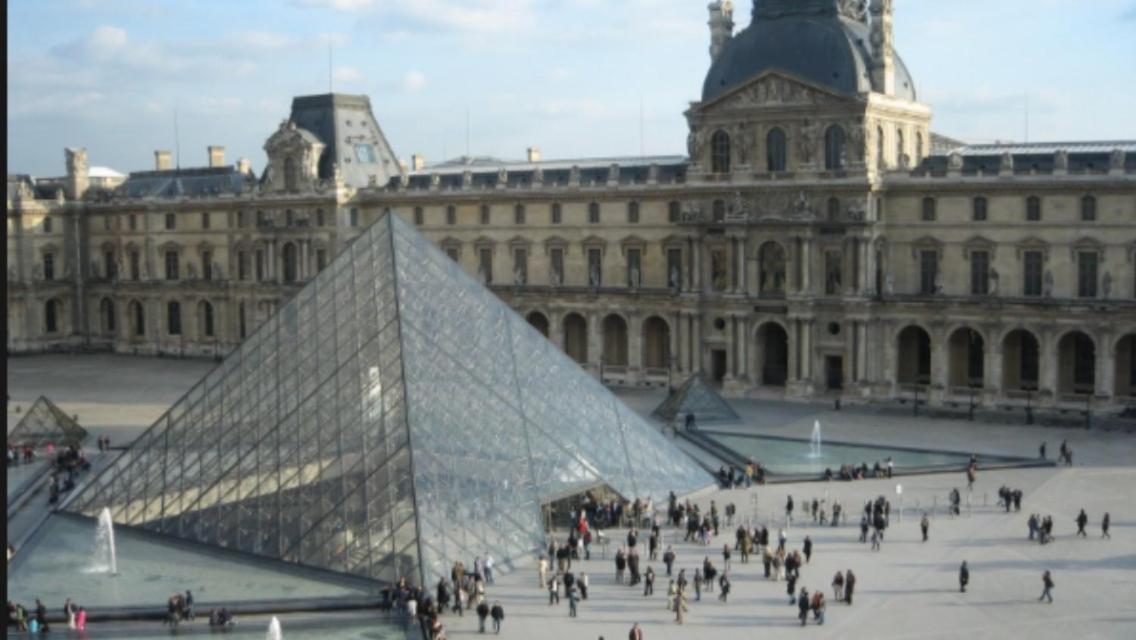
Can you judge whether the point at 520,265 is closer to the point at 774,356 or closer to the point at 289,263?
the point at 774,356

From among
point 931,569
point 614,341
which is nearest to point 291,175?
point 614,341

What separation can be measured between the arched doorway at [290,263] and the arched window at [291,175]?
2.68m

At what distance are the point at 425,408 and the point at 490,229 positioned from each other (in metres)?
30.8

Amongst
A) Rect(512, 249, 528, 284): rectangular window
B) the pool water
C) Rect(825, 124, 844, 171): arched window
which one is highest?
Rect(825, 124, 844, 171): arched window

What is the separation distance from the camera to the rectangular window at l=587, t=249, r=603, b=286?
53631 mm

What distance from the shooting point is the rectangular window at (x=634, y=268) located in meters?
52.3

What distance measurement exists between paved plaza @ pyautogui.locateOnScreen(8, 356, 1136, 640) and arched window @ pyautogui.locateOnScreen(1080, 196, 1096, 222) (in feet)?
24.3

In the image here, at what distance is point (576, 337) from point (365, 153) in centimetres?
1559

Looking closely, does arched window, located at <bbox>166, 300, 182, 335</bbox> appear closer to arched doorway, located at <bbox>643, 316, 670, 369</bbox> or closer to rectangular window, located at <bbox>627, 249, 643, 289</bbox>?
rectangular window, located at <bbox>627, 249, 643, 289</bbox>

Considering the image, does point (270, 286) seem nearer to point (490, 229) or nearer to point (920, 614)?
point (490, 229)

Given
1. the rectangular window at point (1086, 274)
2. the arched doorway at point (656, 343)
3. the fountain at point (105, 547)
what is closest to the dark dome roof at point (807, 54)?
the arched doorway at point (656, 343)

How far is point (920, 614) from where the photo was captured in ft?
71.4

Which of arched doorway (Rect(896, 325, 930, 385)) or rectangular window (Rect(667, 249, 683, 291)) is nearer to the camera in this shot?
arched doorway (Rect(896, 325, 930, 385))

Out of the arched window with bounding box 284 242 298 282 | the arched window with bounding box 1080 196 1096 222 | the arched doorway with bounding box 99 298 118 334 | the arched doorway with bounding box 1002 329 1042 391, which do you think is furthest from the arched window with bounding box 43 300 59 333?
the arched window with bounding box 1080 196 1096 222
